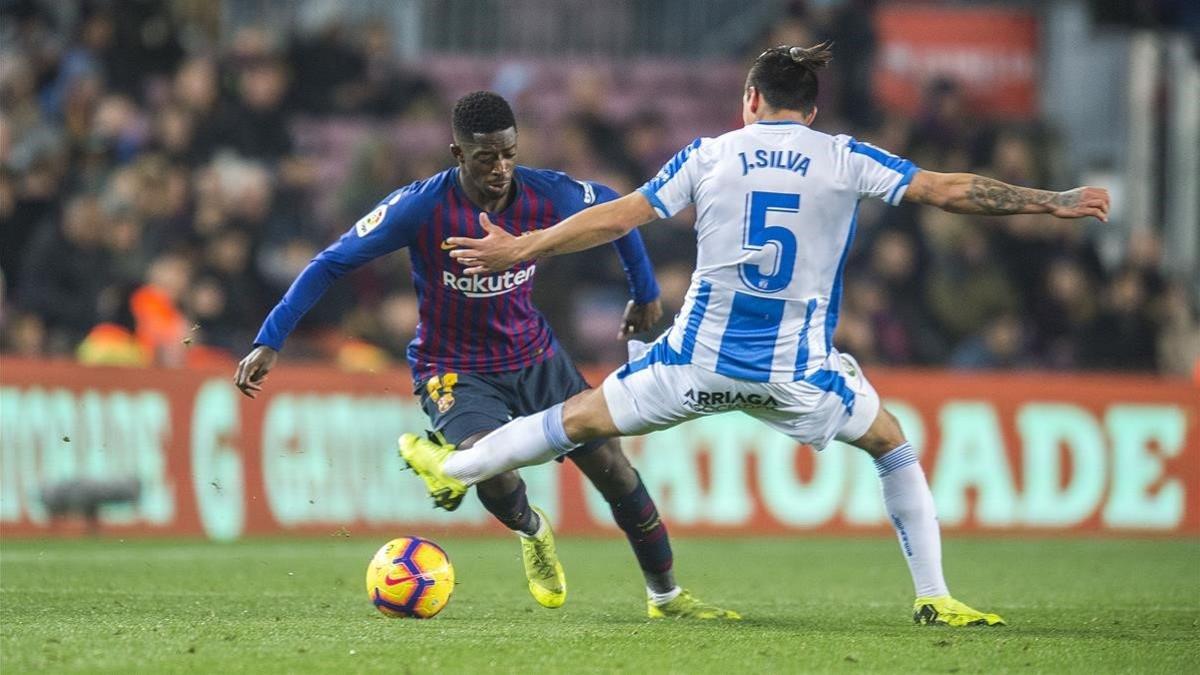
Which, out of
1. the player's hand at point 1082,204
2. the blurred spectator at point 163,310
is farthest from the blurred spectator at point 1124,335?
the player's hand at point 1082,204

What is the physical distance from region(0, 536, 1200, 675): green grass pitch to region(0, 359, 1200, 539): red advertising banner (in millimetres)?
737

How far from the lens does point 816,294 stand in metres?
7.49

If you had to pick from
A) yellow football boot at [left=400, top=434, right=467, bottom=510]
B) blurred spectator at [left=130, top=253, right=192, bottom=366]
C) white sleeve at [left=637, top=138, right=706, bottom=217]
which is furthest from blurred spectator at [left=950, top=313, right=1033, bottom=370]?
white sleeve at [left=637, top=138, right=706, bottom=217]

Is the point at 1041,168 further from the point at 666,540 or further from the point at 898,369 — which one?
the point at 666,540

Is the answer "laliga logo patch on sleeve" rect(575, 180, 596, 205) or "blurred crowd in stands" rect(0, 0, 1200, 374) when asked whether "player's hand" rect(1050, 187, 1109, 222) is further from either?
"blurred crowd in stands" rect(0, 0, 1200, 374)

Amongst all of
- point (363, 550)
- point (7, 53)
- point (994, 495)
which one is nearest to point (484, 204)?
point (363, 550)

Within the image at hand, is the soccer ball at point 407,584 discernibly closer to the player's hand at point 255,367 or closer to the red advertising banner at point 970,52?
the player's hand at point 255,367

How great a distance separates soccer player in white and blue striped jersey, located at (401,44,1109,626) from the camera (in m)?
7.28

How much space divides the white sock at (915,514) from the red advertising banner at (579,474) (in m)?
6.28

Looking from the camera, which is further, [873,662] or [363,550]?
[363,550]

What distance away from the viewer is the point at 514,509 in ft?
27.3

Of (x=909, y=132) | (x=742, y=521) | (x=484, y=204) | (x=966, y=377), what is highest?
(x=909, y=132)

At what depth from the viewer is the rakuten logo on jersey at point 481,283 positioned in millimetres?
8281

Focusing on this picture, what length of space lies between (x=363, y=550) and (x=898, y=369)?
5.79 meters
